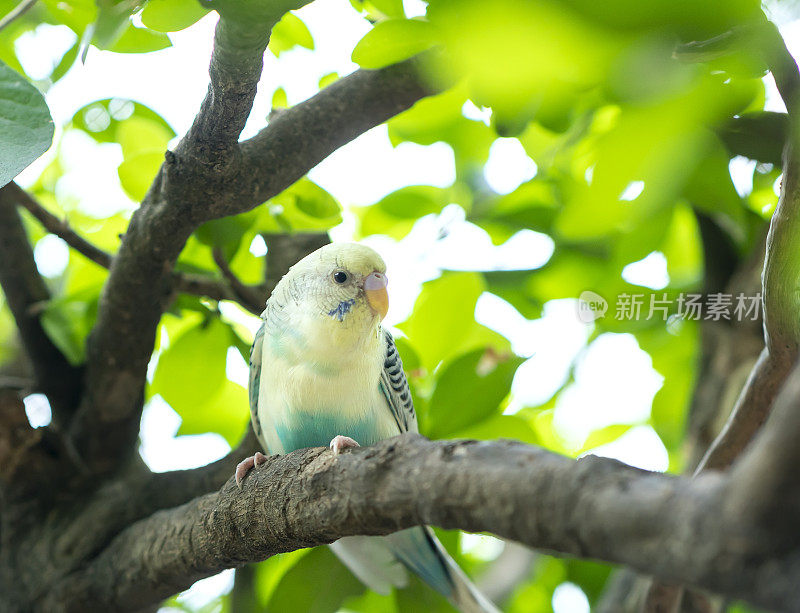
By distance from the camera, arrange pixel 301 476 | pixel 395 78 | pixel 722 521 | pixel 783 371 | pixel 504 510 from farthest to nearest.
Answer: pixel 395 78
pixel 783 371
pixel 301 476
pixel 504 510
pixel 722 521

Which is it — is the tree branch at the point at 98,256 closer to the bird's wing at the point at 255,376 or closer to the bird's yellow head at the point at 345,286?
the bird's wing at the point at 255,376

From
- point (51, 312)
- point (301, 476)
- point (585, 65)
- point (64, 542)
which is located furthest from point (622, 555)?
point (51, 312)

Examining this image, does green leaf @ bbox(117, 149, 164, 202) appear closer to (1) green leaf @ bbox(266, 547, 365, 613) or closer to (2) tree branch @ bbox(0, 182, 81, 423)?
(2) tree branch @ bbox(0, 182, 81, 423)

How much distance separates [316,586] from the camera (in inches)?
80.2

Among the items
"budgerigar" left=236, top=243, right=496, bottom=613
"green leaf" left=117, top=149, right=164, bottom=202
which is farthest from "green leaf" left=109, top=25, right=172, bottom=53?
"budgerigar" left=236, top=243, right=496, bottom=613

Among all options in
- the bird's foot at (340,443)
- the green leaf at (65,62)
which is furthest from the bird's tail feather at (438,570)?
the green leaf at (65,62)

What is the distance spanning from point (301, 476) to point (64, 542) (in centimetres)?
122

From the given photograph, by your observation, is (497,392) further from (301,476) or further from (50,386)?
(50,386)

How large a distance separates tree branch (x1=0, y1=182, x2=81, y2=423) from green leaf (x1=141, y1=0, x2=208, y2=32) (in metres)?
1.20

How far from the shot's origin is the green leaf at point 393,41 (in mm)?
1277

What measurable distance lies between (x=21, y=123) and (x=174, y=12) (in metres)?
0.36

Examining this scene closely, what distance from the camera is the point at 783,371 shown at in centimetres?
164

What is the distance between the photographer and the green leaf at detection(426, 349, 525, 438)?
72.2 inches

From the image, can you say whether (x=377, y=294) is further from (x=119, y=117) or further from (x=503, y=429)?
(x=119, y=117)
